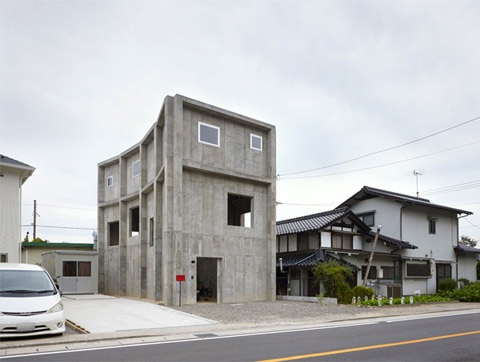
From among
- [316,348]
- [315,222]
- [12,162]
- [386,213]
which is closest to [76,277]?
[12,162]

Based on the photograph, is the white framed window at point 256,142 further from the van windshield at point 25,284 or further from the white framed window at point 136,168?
the van windshield at point 25,284

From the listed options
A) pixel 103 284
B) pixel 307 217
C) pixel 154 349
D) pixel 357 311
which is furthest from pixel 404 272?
pixel 154 349

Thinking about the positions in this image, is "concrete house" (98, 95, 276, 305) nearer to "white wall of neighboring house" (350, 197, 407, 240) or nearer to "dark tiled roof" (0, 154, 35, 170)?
"dark tiled roof" (0, 154, 35, 170)

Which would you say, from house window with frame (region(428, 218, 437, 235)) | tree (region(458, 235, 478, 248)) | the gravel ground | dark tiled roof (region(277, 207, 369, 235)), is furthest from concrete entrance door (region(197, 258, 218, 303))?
tree (region(458, 235, 478, 248))

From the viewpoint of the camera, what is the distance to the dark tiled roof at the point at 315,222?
24.6 metres

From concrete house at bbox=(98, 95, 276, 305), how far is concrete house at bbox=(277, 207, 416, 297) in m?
2.90

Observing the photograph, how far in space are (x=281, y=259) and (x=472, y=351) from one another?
53.1 ft

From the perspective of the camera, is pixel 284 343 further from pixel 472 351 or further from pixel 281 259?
pixel 281 259

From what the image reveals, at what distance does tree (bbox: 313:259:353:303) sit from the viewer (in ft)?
68.6

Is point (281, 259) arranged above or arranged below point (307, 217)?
below

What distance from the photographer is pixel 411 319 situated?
50.2 feet

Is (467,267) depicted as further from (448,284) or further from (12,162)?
(12,162)

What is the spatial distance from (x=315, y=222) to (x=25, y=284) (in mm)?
17549

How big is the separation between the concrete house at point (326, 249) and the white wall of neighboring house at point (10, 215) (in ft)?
43.8
